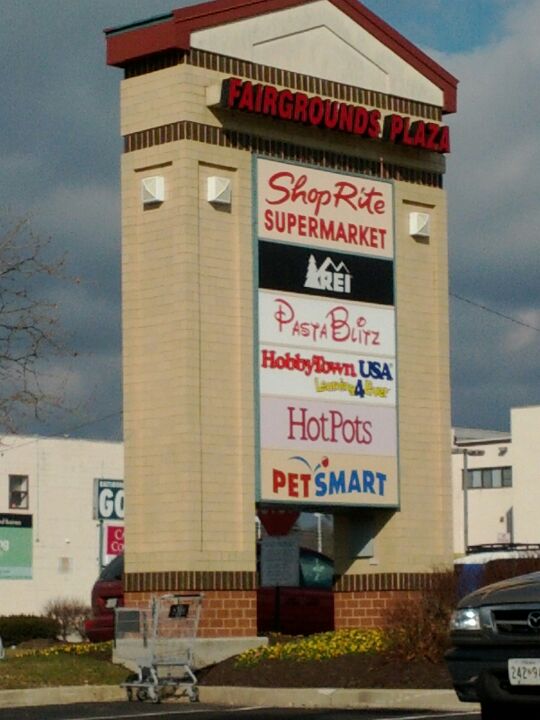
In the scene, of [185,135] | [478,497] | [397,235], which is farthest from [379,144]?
[478,497]

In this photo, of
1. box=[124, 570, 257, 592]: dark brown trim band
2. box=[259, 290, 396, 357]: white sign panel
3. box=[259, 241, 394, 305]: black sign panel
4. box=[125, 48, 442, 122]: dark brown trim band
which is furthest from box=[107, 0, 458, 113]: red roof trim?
box=[124, 570, 257, 592]: dark brown trim band

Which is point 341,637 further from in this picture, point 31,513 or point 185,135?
point 31,513

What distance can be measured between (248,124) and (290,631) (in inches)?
315

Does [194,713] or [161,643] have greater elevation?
[161,643]

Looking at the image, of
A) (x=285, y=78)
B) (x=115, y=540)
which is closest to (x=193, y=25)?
(x=285, y=78)

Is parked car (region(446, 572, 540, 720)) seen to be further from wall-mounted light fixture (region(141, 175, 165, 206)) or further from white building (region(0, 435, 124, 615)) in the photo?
white building (region(0, 435, 124, 615))

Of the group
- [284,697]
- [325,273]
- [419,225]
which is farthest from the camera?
[419,225]

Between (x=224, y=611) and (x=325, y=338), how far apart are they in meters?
4.21

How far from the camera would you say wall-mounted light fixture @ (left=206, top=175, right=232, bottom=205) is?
2384 centimetres

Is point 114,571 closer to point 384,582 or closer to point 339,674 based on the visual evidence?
point 384,582

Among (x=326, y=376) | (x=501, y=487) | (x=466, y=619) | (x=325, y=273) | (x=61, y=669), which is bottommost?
(x=61, y=669)

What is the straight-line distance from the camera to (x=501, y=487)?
81.8m

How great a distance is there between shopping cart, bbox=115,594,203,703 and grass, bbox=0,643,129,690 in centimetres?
58

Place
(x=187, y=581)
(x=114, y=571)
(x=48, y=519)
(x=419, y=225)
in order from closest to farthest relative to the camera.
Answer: (x=187, y=581) → (x=419, y=225) → (x=114, y=571) → (x=48, y=519)
